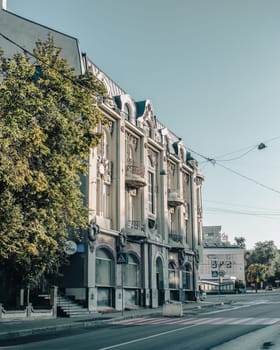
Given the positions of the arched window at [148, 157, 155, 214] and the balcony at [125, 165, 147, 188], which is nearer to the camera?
the balcony at [125, 165, 147, 188]

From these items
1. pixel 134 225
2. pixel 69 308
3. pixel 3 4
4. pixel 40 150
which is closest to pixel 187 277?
pixel 134 225

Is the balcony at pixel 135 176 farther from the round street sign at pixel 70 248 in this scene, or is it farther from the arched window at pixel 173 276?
the arched window at pixel 173 276

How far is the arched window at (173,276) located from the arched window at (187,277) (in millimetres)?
2321

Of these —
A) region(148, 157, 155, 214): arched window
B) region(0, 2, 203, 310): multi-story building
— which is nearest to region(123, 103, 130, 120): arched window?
region(0, 2, 203, 310): multi-story building

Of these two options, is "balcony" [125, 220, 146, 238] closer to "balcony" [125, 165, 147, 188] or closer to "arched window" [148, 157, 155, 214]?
"balcony" [125, 165, 147, 188]

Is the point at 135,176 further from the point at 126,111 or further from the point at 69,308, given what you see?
the point at 69,308

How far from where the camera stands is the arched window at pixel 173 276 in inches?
1647

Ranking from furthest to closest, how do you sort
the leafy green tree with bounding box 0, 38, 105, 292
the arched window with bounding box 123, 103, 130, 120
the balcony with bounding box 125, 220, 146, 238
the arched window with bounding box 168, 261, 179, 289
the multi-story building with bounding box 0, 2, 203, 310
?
the arched window with bounding box 168, 261, 179, 289 → the arched window with bounding box 123, 103, 130, 120 → the balcony with bounding box 125, 220, 146, 238 → the multi-story building with bounding box 0, 2, 203, 310 → the leafy green tree with bounding box 0, 38, 105, 292

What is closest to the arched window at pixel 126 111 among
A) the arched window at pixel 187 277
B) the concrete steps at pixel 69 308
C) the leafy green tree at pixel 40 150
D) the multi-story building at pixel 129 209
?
the multi-story building at pixel 129 209

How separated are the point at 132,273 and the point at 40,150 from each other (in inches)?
749

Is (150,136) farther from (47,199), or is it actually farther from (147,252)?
(47,199)

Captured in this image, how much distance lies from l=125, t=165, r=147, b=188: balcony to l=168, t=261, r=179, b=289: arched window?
9.61 meters

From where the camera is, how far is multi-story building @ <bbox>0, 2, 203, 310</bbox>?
29672 millimetres

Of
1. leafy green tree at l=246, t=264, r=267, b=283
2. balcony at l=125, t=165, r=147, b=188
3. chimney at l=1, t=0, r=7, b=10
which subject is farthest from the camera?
leafy green tree at l=246, t=264, r=267, b=283
